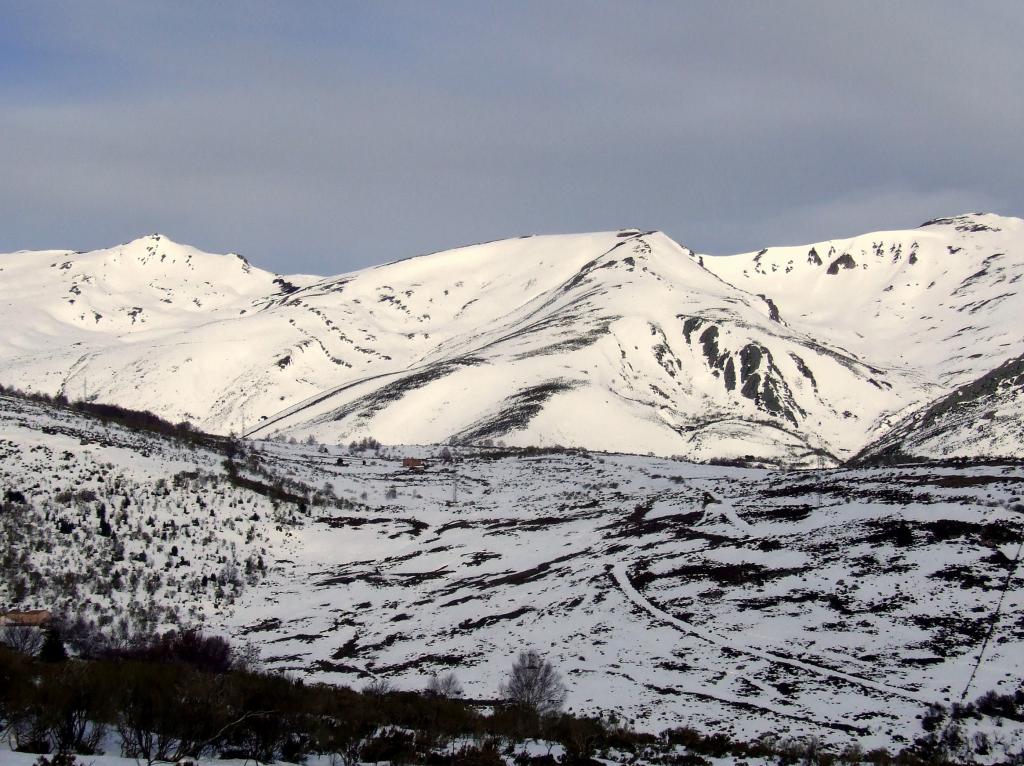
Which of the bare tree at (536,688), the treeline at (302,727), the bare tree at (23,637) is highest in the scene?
the treeline at (302,727)

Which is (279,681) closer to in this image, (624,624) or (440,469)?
(624,624)

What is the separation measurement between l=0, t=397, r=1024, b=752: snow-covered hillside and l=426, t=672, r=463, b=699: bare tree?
2.18ft

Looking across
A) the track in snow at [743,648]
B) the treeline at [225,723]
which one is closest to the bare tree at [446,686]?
the track in snow at [743,648]

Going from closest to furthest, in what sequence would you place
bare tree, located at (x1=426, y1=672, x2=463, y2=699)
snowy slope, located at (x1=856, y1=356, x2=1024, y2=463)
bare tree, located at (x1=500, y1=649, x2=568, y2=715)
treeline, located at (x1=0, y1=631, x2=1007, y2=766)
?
treeline, located at (x1=0, y1=631, x2=1007, y2=766) → bare tree, located at (x1=500, y1=649, x2=568, y2=715) → bare tree, located at (x1=426, y1=672, x2=463, y2=699) → snowy slope, located at (x1=856, y1=356, x2=1024, y2=463)

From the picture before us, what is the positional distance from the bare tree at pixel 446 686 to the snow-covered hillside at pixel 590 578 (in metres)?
0.66

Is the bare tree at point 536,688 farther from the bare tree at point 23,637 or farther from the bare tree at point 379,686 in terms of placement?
the bare tree at point 23,637

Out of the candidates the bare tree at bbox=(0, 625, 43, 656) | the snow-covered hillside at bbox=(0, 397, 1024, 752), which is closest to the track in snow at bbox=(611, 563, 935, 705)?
the snow-covered hillside at bbox=(0, 397, 1024, 752)

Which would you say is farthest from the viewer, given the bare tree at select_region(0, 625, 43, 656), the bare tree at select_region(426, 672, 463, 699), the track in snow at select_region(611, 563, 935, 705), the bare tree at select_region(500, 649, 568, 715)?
the bare tree at select_region(426, 672, 463, 699)

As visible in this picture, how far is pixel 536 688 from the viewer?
1453 inches

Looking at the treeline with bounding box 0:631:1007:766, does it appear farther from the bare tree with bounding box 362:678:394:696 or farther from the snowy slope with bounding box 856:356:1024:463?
the snowy slope with bounding box 856:356:1024:463

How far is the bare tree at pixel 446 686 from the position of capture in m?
39.3

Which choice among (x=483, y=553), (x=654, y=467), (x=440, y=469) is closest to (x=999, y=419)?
(x=654, y=467)

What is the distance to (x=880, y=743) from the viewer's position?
2992cm

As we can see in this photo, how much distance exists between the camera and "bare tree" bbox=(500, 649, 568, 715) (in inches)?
1406
